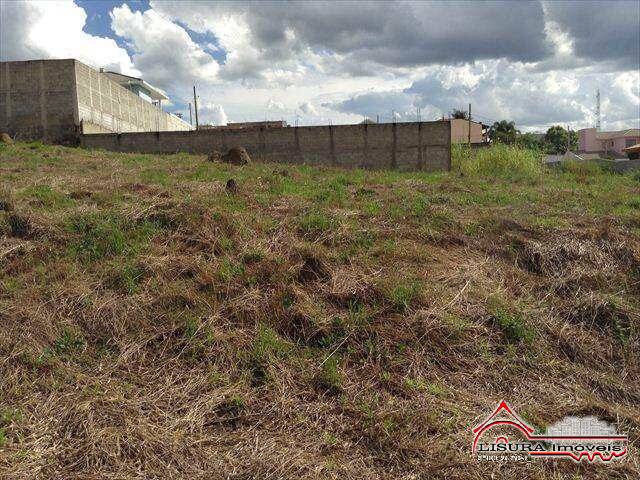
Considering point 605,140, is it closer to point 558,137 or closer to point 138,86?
point 558,137

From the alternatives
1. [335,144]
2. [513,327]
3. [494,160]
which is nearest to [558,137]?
[494,160]

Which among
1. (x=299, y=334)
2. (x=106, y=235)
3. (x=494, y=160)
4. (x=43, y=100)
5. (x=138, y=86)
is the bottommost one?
(x=299, y=334)

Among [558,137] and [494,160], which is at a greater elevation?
[558,137]

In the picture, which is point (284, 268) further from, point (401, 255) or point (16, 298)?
point (16, 298)

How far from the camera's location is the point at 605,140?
58375 mm

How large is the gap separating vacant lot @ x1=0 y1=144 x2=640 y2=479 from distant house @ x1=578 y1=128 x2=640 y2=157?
55405mm

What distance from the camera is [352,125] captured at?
1677 cm

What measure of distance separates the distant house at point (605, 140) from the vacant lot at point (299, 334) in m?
55.4

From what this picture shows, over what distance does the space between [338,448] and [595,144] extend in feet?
222

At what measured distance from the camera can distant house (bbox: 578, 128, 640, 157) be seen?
55.6 meters

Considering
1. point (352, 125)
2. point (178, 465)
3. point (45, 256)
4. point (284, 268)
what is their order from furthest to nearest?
point (352, 125) → point (45, 256) → point (284, 268) → point (178, 465)

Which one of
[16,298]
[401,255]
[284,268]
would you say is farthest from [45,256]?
[401,255]

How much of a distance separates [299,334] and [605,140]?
212 feet

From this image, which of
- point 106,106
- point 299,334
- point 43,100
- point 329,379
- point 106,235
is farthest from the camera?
point 106,106
